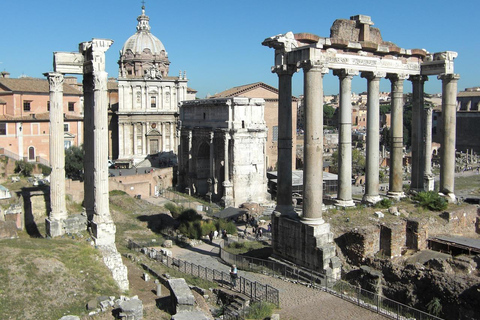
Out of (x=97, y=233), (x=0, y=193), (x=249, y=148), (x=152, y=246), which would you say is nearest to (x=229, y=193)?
(x=249, y=148)

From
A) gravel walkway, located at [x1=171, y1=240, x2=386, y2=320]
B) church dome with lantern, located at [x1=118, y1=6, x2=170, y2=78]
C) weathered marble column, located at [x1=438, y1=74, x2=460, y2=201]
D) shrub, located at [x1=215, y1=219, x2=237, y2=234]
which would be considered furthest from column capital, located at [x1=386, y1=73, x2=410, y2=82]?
church dome with lantern, located at [x1=118, y1=6, x2=170, y2=78]

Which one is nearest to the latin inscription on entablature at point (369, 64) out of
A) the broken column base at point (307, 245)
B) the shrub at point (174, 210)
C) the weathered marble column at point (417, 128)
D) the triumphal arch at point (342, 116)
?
the triumphal arch at point (342, 116)

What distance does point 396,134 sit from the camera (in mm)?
21125

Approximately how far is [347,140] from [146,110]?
3735 centimetres

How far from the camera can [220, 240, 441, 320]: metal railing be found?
12750 mm

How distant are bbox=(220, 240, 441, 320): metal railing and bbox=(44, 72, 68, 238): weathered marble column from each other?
6.70 m

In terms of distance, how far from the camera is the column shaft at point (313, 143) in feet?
51.6

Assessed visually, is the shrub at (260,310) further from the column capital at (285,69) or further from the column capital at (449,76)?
the column capital at (449,76)

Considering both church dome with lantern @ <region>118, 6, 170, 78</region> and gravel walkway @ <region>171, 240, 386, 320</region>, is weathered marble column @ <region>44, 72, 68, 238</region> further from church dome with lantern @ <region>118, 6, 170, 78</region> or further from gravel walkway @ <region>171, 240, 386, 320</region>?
church dome with lantern @ <region>118, 6, 170, 78</region>

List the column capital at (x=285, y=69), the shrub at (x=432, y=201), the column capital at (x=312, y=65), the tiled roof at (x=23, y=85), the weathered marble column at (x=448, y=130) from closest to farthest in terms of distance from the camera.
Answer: the column capital at (x=312, y=65), the column capital at (x=285, y=69), the shrub at (x=432, y=201), the weathered marble column at (x=448, y=130), the tiled roof at (x=23, y=85)

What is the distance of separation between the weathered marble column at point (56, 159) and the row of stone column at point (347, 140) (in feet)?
25.9

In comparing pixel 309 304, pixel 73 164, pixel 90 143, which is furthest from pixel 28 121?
pixel 309 304

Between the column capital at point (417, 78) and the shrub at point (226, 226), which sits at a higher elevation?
the column capital at point (417, 78)

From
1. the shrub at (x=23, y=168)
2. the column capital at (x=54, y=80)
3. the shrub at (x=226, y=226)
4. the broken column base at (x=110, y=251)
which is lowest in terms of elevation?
the shrub at (x=226, y=226)
